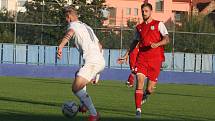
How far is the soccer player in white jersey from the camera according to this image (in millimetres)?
11234

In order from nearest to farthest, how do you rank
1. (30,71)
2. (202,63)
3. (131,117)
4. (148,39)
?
(131,117)
(148,39)
(30,71)
(202,63)

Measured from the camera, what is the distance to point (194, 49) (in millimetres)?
44250

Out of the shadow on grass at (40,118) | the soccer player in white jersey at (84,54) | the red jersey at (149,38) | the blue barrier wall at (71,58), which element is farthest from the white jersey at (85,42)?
the blue barrier wall at (71,58)

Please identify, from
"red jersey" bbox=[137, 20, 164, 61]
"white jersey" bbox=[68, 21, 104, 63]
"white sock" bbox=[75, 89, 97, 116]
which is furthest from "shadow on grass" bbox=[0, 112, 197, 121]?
"red jersey" bbox=[137, 20, 164, 61]

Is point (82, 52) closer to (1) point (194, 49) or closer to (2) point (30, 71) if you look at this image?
(2) point (30, 71)

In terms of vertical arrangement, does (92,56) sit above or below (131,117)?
above

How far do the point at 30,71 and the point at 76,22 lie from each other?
2594cm

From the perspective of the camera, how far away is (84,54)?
37.4ft

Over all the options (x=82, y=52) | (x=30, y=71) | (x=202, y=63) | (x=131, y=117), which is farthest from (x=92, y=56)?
(x=202, y=63)

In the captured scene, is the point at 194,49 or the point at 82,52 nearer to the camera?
the point at 82,52

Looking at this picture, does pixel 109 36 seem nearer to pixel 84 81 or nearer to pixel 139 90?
pixel 139 90

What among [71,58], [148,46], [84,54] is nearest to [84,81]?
[84,54]

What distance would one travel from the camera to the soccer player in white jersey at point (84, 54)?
11.2 meters

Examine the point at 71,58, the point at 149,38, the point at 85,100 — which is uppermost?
the point at 149,38
